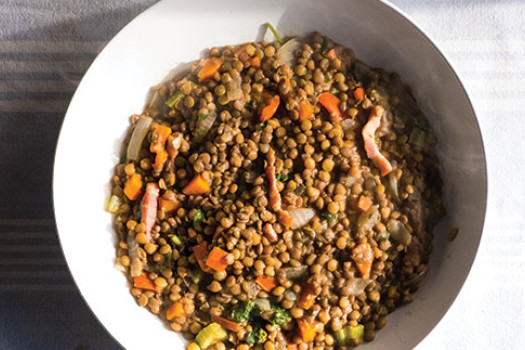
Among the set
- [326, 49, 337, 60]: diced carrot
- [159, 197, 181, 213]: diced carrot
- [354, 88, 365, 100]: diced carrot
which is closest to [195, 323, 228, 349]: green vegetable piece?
[159, 197, 181, 213]: diced carrot

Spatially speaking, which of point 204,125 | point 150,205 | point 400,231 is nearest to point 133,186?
point 150,205

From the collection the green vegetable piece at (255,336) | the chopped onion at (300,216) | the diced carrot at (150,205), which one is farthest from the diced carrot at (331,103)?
the green vegetable piece at (255,336)

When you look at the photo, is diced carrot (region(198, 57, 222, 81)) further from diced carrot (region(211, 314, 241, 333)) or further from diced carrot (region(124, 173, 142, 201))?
diced carrot (region(211, 314, 241, 333))

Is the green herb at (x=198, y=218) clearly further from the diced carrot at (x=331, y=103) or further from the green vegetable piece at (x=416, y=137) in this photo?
the green vegetable piece at (x=416, y=137)

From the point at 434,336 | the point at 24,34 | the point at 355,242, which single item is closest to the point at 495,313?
the point at 434,336

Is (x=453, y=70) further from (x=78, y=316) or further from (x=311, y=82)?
(x=78, y=316)

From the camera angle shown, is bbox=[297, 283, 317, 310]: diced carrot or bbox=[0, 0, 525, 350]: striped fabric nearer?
bbox=[297, 283, 317, 310]: diced carrot

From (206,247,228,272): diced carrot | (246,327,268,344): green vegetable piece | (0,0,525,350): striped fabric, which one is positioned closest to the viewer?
(206,247,228,272): diced carrot
